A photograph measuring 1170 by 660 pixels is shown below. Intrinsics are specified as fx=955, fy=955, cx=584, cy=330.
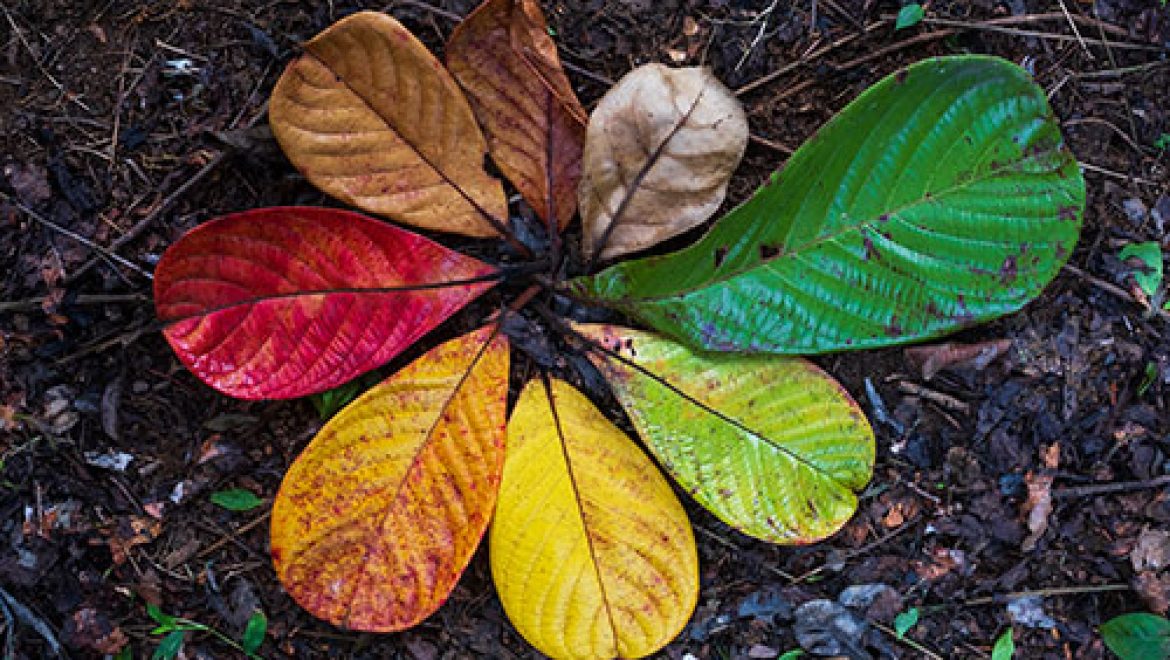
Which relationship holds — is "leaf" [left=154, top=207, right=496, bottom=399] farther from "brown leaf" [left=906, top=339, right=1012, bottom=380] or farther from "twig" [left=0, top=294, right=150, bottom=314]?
"brown leaf" [left=906, top=339, right=1012, bottom=380]

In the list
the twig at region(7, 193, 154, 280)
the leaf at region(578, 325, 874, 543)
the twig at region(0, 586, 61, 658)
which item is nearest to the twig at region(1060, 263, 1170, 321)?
the leaf at region(578, 325, 874, 543)

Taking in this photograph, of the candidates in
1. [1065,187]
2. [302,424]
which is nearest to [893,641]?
[1065,187]

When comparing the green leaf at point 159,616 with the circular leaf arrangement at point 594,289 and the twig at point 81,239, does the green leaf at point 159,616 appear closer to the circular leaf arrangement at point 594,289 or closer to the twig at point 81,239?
the circular leaf arrangement at point 594,289

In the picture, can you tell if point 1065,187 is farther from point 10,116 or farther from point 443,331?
point 10,116

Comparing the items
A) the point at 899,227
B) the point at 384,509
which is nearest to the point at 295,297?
the point at 384,509

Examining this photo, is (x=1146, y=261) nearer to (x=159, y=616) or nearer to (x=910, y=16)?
(x=910, y=16)
